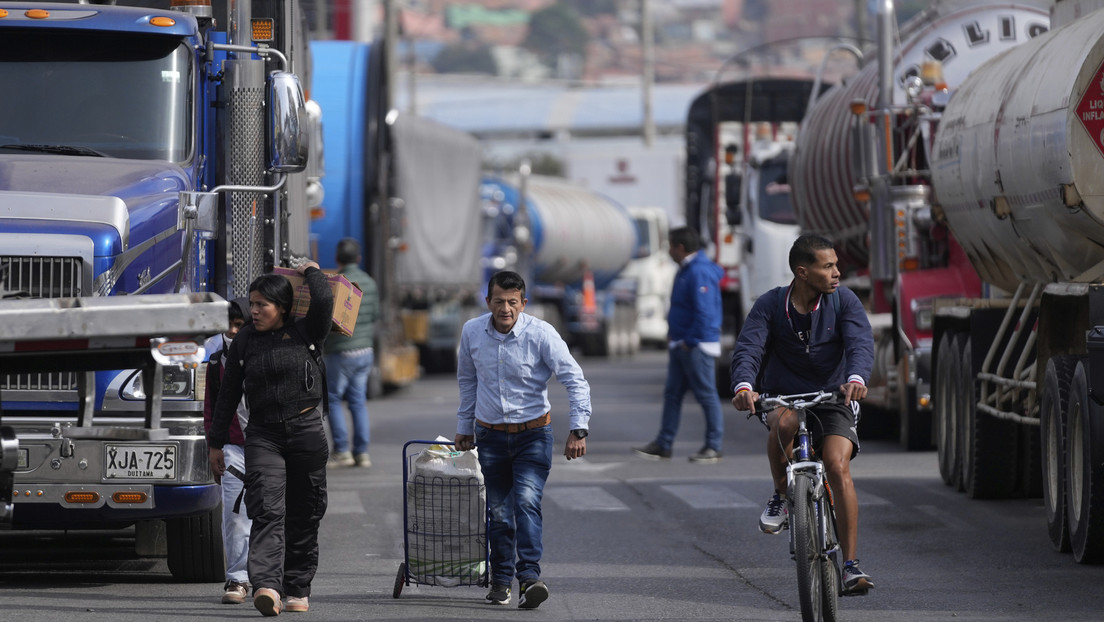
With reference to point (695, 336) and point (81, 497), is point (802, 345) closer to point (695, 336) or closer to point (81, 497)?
point (81, 497)

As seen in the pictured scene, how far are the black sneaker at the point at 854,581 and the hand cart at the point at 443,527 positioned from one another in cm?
198

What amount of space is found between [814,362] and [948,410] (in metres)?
6.11

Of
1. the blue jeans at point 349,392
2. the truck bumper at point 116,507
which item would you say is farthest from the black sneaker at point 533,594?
the blue jeans at point 349,392

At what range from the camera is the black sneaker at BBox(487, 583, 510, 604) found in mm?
9555

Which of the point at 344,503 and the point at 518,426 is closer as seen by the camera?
the point at 518,426

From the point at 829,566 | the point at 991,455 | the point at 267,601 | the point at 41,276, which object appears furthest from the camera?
the point at 991,455

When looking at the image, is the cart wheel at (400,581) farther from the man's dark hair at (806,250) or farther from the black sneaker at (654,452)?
the black sneaker at (654,452)

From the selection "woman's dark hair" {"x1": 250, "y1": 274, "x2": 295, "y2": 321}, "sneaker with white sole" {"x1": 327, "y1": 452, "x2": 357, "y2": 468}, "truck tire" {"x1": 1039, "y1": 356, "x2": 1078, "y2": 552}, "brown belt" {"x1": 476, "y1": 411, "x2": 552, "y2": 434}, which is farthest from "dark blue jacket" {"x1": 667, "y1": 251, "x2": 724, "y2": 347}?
"woman's dark hair" {"x1": 250, "y1": 274, "x2": 295, "y2": 321}

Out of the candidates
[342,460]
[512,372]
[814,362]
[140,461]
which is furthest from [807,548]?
[342,460]

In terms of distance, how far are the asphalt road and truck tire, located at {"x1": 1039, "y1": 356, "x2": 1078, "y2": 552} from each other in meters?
0.17

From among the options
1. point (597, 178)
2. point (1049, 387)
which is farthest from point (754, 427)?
point (597, 178)

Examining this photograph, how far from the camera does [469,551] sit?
32.0 feet

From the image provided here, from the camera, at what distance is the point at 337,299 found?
9.85 meters

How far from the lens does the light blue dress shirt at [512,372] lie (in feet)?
31.4
